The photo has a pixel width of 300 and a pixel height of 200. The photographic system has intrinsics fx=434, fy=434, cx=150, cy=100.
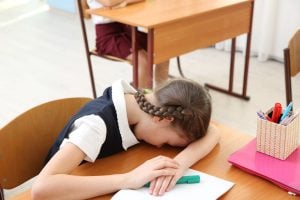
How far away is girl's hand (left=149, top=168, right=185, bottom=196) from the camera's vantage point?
1.02 metres

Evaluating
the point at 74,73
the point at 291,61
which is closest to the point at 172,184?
the point at 291,61

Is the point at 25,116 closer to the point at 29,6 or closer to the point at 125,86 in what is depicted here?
the point at 125,86

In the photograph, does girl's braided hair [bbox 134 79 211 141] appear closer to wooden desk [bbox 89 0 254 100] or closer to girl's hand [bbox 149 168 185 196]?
girl's hand [bbox 149 168 185 196]

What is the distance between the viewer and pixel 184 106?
3.76 feet

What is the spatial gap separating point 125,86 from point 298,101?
2.01 meters

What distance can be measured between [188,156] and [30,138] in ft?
1.62

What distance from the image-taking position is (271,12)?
3.70 m

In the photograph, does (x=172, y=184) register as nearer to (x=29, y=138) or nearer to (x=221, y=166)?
(x=221, y=166)

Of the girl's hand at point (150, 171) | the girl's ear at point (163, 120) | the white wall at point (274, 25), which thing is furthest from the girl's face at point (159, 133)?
the white wall at point (274, 25)

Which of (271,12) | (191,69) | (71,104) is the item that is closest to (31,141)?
(71,104)

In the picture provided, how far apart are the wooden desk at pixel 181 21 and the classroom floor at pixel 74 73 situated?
0.55 meters

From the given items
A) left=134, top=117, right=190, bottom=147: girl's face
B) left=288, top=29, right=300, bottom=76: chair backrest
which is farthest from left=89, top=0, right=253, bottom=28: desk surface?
left=134, top=117, right=190, bottom=147: girl's face

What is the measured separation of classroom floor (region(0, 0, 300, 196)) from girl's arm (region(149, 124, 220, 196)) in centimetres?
147

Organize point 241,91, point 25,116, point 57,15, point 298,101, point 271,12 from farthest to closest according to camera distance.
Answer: point 57,15, point 271,12, point 241,91, point 298,101, point 25,116
